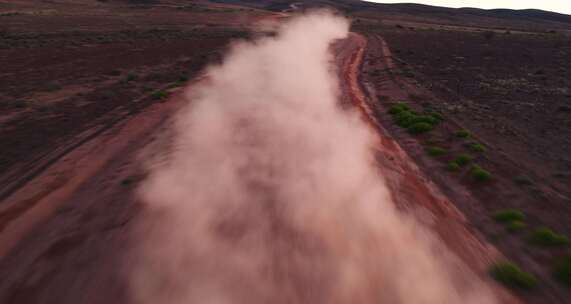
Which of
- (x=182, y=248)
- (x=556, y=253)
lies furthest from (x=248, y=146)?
(x=556, y=253)

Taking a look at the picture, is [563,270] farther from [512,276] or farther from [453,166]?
[453,166]

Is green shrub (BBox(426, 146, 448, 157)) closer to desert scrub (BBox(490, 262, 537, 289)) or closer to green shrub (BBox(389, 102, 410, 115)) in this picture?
green shrub (BBox(389, 102, 410, 115))

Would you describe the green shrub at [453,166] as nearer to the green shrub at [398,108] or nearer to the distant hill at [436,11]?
the green shrub at [398,108]

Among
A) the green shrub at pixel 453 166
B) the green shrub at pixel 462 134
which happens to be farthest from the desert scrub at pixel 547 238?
the green shrub at pixel 462 134

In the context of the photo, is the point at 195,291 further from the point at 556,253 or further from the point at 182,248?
the point at 556,253

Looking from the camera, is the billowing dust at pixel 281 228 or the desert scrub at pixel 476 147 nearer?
the billowing dust at pixel 281 228
